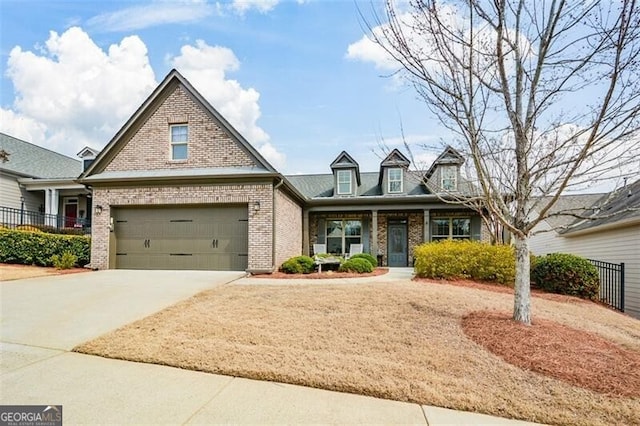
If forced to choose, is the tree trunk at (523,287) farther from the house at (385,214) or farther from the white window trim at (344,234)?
the white window trim at (344,234)

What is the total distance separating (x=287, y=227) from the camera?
13648mm

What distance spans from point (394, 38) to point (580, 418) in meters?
5.39

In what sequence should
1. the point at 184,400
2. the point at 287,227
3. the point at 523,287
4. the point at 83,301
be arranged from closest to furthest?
1. the point at 184,400
2. the point at 523,287
3. the point at 83,301
4. the point at 287,227

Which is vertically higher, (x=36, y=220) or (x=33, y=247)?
(x=36, y=220)

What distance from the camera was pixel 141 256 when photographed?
40.4ft

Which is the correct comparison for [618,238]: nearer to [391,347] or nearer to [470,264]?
[470,264]

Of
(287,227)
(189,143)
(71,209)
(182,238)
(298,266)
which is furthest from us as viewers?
(71,209)

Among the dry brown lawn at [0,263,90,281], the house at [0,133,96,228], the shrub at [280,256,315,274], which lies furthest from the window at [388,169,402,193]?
the house at [0,133,96,228]

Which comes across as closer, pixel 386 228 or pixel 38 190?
pixel 386 228

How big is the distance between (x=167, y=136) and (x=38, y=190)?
39.8 feet

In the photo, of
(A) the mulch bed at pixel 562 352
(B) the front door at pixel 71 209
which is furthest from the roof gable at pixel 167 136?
(B) the front door at pixel 71 209

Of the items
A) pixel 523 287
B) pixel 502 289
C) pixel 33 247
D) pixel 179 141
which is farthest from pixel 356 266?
pixel 33 247

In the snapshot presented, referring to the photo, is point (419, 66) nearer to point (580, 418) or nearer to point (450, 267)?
point (580, 418)

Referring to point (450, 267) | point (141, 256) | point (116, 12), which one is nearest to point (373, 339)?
point (450, 267)
